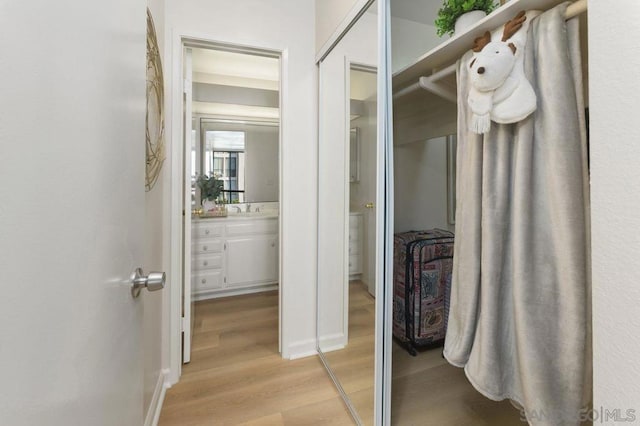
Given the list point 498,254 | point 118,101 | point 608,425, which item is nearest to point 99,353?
point 118,101

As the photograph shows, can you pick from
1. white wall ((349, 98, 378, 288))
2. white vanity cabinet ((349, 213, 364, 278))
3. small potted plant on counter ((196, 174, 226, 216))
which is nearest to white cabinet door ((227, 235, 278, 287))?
small potted plant on counter ((196, 174, 226, 216))

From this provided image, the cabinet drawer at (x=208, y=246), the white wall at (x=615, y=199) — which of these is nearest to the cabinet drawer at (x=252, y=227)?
the cabinet drawer at (x=208, y=246)

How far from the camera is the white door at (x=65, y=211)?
308 mm

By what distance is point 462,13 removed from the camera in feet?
3.78

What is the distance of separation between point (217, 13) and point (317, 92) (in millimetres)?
780

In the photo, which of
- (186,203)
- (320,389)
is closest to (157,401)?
(320,389)

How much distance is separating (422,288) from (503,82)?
4.52 feet

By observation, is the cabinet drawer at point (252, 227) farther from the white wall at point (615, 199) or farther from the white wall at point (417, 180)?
the white wall at point (615, 199)

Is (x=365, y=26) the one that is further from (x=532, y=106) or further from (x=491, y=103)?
(x=532, y=106)

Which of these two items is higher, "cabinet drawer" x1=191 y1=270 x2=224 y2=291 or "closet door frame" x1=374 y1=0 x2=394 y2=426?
"closet door frame" x1=374 y1=0 x2=394 y2=426

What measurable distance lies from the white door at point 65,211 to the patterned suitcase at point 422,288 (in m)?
1.60

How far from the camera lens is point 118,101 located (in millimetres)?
589

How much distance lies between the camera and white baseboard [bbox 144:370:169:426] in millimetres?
1356

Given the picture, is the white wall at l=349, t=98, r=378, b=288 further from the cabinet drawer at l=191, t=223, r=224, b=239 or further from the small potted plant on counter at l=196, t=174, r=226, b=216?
the small potted plant on counter at l=196, t=174, r=226, b=216
